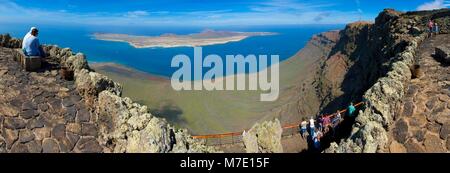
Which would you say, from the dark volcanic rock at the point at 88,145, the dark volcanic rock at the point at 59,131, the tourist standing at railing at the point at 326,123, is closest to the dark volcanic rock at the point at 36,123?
the dark volcanic rock at the point at 59,131

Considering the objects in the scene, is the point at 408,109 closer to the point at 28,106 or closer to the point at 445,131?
the point at 445,131

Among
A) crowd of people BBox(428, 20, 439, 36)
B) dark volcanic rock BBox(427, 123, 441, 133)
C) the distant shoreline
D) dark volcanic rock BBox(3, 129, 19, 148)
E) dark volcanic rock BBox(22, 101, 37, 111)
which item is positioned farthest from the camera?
the distant shoreline

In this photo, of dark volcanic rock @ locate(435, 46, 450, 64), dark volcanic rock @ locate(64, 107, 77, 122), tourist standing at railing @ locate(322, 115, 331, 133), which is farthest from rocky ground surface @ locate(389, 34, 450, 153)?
dark volcanic rock @ locate(64, 107, 77, 122)

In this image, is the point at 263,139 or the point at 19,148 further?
the point at 263,139

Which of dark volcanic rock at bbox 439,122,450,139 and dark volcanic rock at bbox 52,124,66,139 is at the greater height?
dark volcanic rock at bbox 52,124,66,139

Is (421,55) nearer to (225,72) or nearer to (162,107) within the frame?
(162,107)

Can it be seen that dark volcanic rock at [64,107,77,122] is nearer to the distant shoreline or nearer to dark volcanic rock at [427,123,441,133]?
dark volcanic rock at [427,123,441,133]

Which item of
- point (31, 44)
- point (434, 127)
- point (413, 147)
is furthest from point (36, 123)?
point (434, 127)
